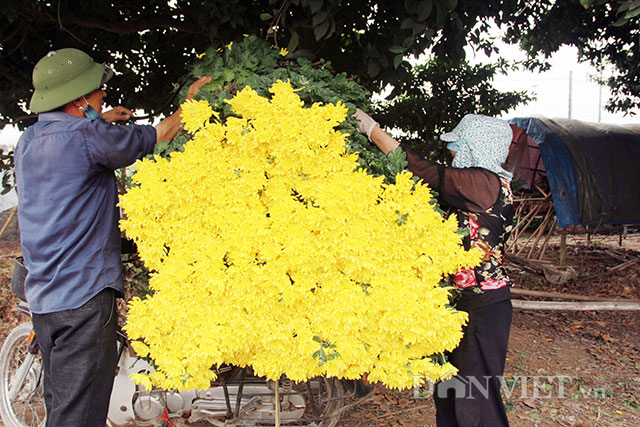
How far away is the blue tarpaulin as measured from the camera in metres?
6.75

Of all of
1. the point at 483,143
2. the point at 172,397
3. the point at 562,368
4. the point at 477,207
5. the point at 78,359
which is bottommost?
the point at 562,368

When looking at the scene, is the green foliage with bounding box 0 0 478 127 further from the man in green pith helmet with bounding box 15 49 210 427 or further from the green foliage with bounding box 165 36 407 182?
the man in green pith helmet with bounding box 15 49 210 427

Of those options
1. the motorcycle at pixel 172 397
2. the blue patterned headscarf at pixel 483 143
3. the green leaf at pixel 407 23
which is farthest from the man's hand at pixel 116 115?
the blue patterned headscarf at pixel 483 143

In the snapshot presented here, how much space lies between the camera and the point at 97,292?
185cm

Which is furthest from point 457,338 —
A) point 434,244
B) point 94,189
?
point 94,189

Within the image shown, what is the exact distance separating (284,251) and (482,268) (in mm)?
1036

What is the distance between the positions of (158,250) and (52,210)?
0.50m

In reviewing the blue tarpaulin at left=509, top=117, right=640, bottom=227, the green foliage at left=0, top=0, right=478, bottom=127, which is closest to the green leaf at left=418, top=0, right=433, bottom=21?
the green foliage at left=0, top=0, right=478, bottom=127

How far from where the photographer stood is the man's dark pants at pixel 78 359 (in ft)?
6.04

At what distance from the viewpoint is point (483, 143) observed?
2.08 metres

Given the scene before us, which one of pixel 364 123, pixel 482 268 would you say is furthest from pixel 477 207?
pixel 364 123

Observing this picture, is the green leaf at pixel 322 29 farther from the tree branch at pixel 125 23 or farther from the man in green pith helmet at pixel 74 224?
the tree branch at pixel 125 23

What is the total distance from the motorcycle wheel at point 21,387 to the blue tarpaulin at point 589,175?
22.3 feet

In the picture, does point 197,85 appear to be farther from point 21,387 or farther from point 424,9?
point 21,387
